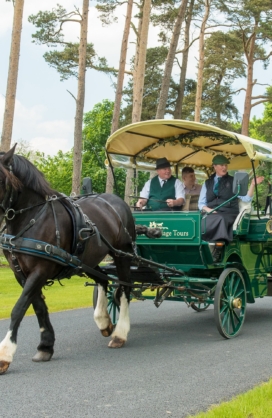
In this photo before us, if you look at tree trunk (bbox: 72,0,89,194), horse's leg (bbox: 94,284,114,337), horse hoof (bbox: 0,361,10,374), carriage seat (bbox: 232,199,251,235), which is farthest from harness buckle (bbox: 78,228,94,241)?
tree trunk (bbox: 72,0,89,194)

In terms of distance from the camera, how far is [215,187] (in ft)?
29.6

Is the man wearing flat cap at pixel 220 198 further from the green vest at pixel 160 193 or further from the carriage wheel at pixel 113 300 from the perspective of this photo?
the carriage wheel at pixel 113 300

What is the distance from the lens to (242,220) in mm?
8719

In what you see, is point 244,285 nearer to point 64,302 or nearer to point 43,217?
point 43,217

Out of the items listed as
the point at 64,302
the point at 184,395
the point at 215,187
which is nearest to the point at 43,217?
the point at 184,395

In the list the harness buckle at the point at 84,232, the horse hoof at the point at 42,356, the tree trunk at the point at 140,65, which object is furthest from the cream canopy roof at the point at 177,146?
the tree trunk at the point at 140,65

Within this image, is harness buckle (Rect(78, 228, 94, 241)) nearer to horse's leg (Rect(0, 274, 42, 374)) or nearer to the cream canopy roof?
horse's leg (Rect(0, 274, 42, 374))

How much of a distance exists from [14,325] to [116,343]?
1.75m

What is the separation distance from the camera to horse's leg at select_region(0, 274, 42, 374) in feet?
20.1

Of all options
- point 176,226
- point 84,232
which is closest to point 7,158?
point 84,232

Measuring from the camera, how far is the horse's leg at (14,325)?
6131mm

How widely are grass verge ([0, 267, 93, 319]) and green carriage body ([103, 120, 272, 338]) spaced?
8.75 feet

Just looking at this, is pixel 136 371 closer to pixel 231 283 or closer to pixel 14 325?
pixel 14 325

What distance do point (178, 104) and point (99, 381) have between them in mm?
30146
